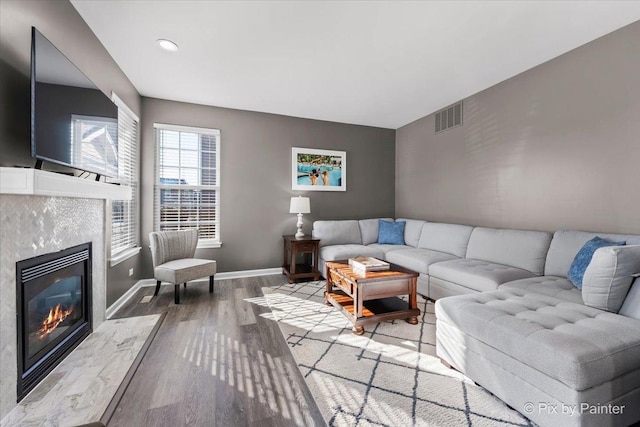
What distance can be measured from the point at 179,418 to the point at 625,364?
2.28 metres

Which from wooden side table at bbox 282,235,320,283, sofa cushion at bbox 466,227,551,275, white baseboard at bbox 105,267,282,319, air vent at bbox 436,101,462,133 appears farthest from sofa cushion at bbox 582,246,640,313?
white baseboard at bbox 105,267,282,319

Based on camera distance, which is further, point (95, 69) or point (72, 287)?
point (95, 69)

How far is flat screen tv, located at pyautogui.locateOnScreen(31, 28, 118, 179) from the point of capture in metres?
1.56

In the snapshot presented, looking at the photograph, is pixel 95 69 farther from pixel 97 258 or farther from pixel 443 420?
pixel 443 420

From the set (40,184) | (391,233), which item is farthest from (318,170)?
(40,184)

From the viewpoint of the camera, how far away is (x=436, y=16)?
7.13 ft

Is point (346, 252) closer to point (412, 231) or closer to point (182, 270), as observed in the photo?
point (412, 231)

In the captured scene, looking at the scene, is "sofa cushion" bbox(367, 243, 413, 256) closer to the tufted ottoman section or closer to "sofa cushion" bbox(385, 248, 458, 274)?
"sofa cushion" bbox(385, 248, 458, 274)

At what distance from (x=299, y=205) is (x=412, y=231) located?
6.21 feet

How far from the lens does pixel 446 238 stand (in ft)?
12.2

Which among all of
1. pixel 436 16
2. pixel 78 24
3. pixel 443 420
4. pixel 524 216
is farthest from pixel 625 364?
pixel 78 24

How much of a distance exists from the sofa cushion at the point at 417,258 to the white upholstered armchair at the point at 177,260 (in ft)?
8.09

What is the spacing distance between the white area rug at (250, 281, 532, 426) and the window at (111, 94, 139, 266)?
6.54 feet

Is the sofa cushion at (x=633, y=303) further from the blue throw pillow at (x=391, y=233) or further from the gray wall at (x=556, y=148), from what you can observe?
the blue throw pillow at (x=391, y=233)
